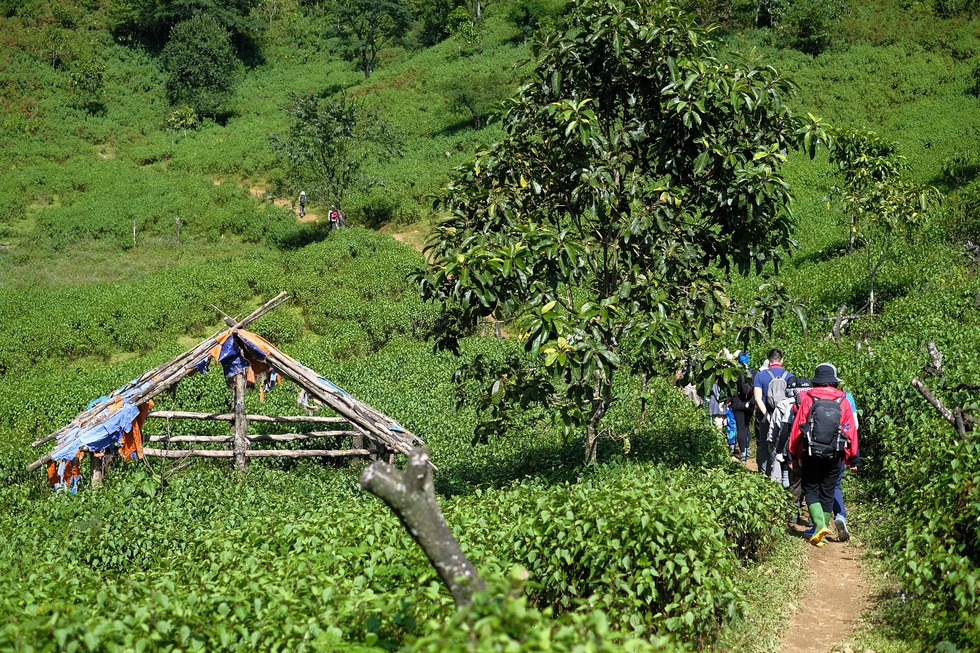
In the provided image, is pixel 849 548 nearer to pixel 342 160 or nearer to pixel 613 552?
pixel 613 552

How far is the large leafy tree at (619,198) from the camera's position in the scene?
759cm

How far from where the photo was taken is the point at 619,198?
876cm

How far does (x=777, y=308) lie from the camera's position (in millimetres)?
8414

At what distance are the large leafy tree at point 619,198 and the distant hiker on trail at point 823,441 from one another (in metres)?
1.02

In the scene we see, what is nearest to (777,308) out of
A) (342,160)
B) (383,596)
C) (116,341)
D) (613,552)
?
(613,552)

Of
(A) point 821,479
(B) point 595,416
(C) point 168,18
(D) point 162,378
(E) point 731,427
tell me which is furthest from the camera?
(C) point 168,18

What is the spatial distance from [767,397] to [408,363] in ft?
37.0

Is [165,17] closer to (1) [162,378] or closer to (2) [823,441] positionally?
(1) [162,378]

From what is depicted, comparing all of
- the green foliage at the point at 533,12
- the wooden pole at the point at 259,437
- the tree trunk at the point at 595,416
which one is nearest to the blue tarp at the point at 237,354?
the wooden pole at the point at 259,437

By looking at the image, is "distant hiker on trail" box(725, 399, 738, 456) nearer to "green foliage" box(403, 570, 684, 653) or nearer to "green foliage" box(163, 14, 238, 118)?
"green foliage" box(403, 570, 684, 653)

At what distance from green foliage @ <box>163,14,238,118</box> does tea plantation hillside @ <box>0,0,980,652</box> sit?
476 mm

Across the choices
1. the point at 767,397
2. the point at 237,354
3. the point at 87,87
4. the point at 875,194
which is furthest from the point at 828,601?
the point at 87,87

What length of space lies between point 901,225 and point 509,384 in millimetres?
13764

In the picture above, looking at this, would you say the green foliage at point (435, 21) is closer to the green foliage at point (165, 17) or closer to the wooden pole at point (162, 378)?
the green foliage at point (165, 17)
